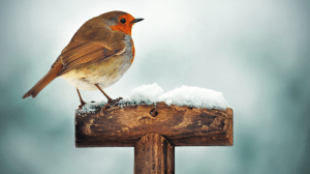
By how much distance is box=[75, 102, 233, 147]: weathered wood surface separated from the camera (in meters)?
1.58

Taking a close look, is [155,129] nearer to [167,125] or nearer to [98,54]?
[167,125]

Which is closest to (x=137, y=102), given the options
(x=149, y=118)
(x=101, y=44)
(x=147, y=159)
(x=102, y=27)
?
(x=149, y=118)

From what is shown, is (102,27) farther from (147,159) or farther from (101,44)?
(147,159)

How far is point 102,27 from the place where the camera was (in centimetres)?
193

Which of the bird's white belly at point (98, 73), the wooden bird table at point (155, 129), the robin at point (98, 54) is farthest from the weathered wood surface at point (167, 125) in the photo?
the bird's white belly at point (98, 73)

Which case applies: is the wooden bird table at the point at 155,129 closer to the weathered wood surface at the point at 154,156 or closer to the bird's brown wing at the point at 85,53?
the weathered wood surface at the point at 154,156

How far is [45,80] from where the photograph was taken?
64.3 inches

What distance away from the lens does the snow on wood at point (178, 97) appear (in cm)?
158

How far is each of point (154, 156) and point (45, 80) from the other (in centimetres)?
74

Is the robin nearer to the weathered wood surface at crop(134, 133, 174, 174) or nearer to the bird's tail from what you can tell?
the bird's tail

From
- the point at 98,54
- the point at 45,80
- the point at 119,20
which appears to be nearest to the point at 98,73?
the point at 98,54

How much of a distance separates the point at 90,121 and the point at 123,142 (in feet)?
0.74

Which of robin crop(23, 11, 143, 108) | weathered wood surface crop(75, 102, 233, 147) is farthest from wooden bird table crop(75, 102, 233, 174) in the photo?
robin crop(23, 11, 143, 108)

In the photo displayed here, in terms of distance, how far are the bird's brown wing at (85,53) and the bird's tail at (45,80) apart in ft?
0.13
